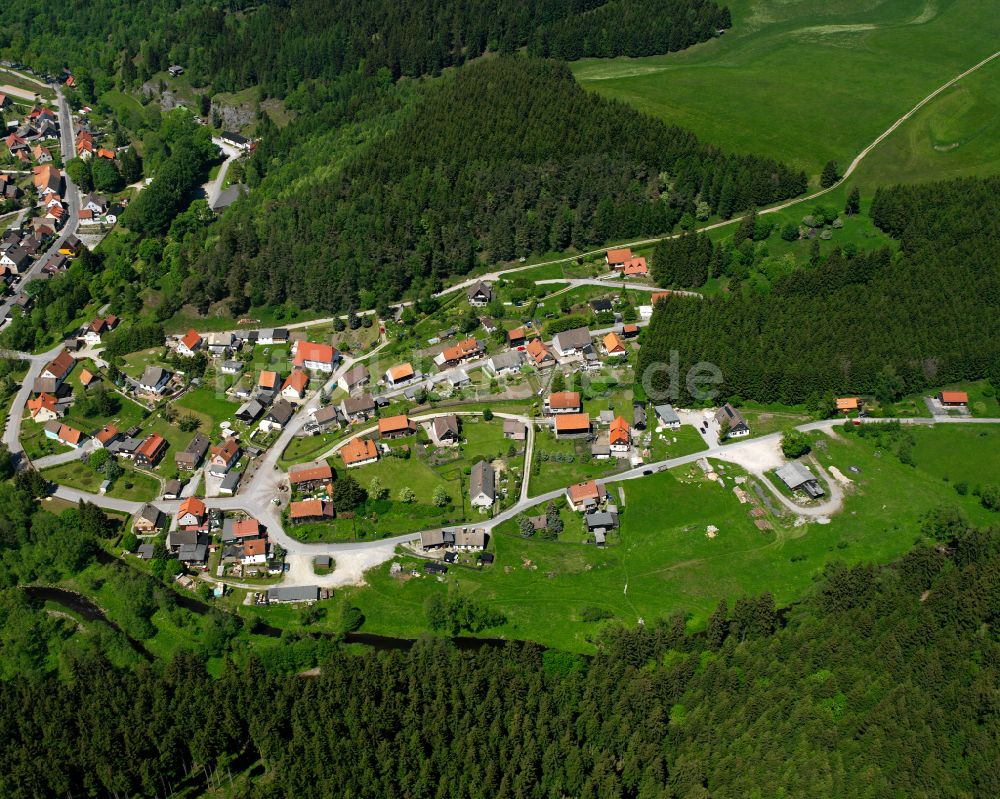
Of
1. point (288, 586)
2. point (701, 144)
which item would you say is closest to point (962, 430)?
point (701, 144)

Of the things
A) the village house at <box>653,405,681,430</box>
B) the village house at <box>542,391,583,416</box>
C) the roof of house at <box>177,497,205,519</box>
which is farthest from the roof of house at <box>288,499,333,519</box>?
the village house at <box>653,405,681,430</box>

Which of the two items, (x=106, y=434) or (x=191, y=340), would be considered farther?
(x=191, y=340)

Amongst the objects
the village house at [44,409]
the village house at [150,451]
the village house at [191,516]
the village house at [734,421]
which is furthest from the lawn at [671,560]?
the village house at [44,409]

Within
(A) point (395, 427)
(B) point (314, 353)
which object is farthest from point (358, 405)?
(B) point (314, 353)

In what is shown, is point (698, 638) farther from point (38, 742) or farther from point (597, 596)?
point (38, 742)

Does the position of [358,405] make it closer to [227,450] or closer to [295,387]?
[295,387]

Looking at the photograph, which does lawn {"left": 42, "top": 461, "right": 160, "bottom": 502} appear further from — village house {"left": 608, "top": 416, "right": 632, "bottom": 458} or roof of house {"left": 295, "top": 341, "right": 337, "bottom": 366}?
village house {"left": 608, "top": 416, "right": 632, "bottom": 458}

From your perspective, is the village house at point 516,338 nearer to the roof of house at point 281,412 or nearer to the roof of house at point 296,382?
the roof of house at point 296,382
